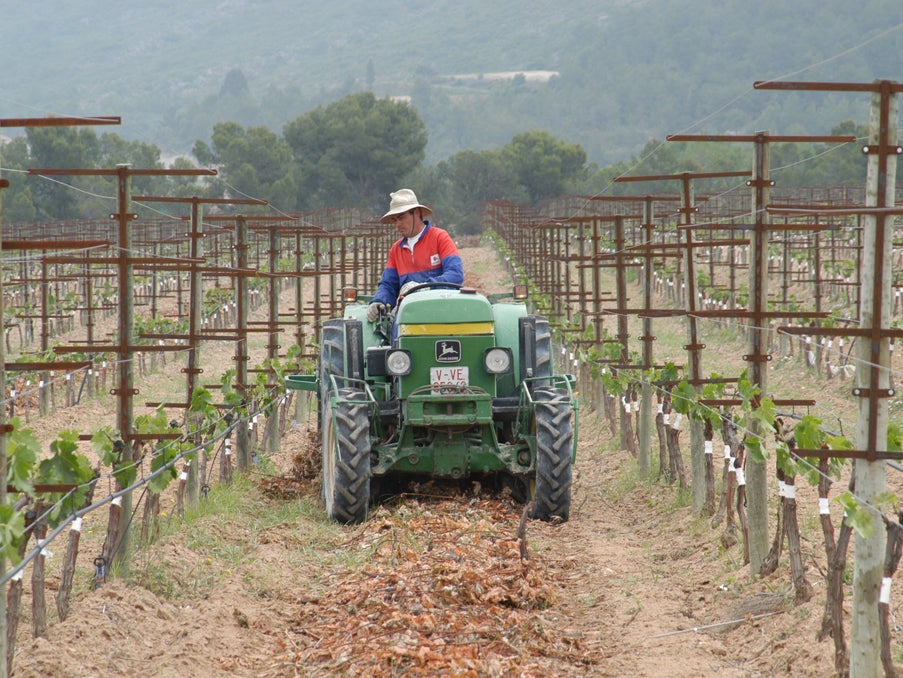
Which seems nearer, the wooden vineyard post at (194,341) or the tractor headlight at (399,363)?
the tractor headlight at (399,363)

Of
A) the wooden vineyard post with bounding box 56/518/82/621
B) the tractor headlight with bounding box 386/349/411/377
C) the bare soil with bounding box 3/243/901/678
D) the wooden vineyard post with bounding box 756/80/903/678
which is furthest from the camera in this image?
the tractor headlight with bounding box 386/349/411/377

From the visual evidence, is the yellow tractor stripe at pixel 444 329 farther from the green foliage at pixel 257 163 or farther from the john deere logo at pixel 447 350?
the green foliage at pixel 257 163

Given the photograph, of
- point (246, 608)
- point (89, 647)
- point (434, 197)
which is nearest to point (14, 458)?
point (89, 647)

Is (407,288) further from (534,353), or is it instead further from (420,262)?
(534,353)

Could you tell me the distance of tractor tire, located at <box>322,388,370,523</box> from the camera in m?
7.66

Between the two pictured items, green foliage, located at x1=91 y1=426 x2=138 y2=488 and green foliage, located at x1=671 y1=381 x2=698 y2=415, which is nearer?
green foliage, located at x1=91 y1=426 x2=138 y2=488

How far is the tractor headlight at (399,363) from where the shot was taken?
7914 mm

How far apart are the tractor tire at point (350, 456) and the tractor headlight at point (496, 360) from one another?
88cm

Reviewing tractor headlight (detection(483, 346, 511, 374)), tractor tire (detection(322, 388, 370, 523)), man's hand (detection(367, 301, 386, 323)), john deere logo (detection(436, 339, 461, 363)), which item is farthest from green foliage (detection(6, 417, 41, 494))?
man's hand (detection(367, 301, 386, 323))

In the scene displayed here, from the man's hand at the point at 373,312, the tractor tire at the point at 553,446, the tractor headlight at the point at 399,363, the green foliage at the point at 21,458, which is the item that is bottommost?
the tractor tire at the point at 553,446

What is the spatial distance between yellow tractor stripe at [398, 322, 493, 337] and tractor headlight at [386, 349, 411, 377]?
0.13 metres

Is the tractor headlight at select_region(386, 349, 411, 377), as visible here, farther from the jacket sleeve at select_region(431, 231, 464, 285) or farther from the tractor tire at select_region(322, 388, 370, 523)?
the jacket sleeve at select_region(431, 231, 464, 285)

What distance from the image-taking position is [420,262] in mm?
9352

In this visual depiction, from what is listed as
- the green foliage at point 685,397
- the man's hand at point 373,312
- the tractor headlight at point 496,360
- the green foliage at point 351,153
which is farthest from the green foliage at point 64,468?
the green foliage at point 351,153
